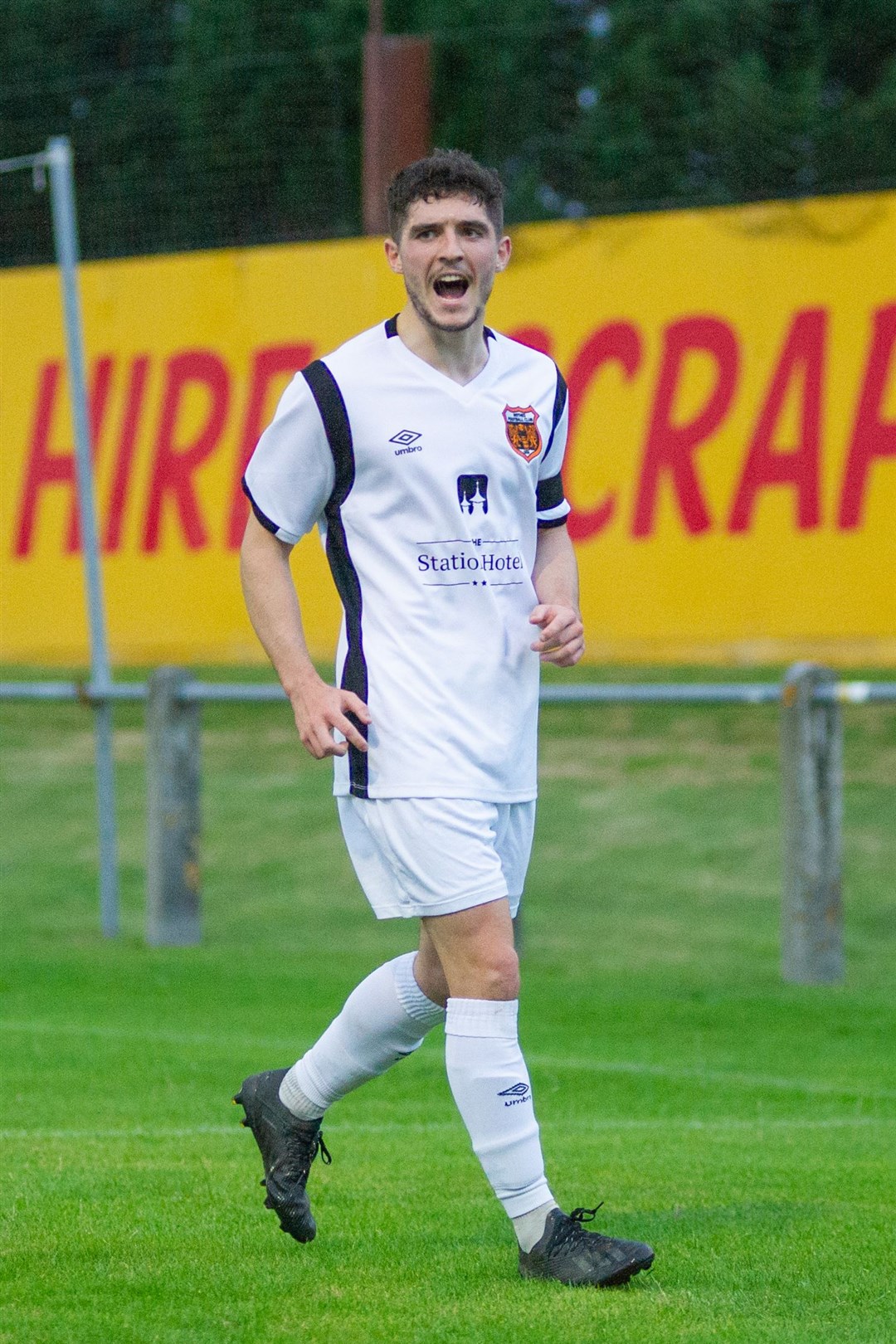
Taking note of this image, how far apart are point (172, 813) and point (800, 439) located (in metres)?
4.09

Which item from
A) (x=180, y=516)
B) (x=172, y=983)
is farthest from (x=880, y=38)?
(x=172, y=983)

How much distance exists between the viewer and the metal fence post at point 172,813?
1028cm

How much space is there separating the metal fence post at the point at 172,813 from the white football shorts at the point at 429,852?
603 centimetres

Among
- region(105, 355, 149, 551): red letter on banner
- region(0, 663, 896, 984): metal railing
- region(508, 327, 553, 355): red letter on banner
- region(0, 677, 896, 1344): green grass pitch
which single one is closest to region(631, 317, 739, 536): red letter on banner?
region(508, 327, 553, 355): red letter on banner

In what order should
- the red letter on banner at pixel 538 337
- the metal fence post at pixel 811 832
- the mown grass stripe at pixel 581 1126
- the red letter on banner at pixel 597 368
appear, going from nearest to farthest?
the mown grass stripe at pixel 581 1126, the metal fence post at pixel 811 832, the red letter on banner at pixel 597 368, the red letter on banner at pixel 538 337

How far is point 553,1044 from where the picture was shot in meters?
7.69

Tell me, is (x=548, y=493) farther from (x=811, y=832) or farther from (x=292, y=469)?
(x=811, y=832)

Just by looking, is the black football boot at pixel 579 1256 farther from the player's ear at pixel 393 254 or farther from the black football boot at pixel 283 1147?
the player's ear at pixel 393 254

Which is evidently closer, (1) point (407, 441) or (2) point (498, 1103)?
(2) point (498, 1103)

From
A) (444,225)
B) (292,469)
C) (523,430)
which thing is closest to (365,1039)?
(292,469)

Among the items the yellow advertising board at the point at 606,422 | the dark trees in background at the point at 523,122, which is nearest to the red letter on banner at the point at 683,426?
the yellow advertising board at the point at 606,422

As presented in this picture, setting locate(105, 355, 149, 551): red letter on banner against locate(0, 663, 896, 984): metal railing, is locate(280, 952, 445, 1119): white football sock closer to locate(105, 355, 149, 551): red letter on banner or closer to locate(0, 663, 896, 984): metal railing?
locate(0, 663, 896, 984): metal railing

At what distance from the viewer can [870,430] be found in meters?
11.9

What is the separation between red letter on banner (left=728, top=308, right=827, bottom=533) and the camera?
12.0m
